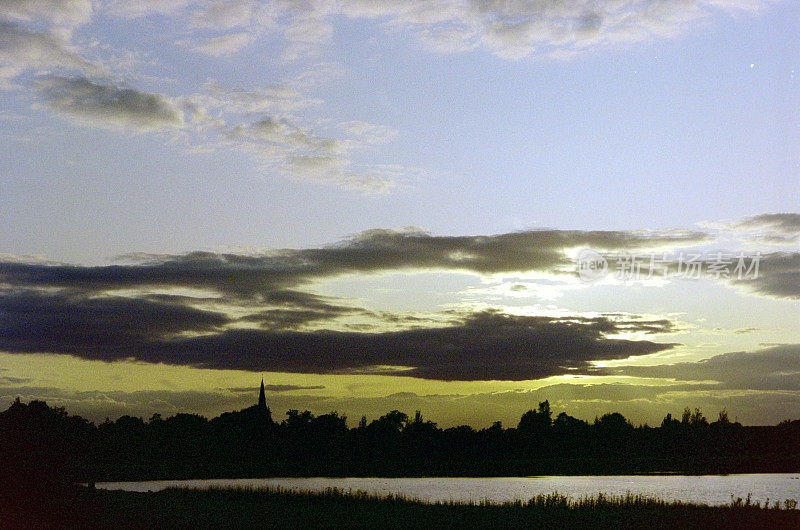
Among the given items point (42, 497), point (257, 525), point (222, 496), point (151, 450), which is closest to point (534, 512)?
point (257, 525)

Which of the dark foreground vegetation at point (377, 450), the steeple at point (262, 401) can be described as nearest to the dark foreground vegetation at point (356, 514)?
the dark foreground vegetation at point (377, 450)

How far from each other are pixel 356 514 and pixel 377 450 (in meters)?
133

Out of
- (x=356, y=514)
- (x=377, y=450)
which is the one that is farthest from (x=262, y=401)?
(x=356, y=514)

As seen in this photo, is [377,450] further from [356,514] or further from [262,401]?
[356,514]

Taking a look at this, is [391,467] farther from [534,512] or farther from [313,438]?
[534,512]

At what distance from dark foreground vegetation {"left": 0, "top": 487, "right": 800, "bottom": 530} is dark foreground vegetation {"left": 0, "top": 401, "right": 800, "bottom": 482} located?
77.4 meters

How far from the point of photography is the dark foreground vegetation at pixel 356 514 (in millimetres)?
38219

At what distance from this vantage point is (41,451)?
62062 mm

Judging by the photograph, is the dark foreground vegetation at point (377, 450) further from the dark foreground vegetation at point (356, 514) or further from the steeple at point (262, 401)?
the dark foreground vegetation at point (356, 514)

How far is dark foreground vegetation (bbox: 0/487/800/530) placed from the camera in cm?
3822

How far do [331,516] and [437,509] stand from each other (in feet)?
24.7

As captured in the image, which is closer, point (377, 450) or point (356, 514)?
point (356, 514)

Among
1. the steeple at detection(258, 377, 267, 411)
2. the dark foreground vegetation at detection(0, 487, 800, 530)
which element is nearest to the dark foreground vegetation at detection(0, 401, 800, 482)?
the steeple at detection(258, 377, 267, 411)

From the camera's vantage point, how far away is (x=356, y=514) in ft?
144
